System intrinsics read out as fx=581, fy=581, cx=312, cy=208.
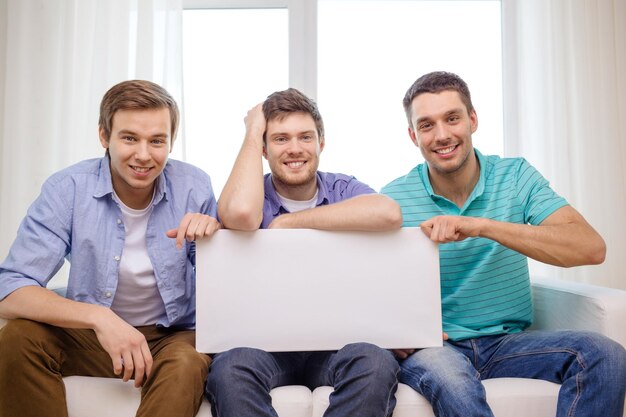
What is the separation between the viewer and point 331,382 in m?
1.39

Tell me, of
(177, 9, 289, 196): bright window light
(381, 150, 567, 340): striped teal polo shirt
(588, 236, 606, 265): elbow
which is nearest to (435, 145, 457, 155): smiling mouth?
(381, 150, 567, 340): striped teal polo shirt

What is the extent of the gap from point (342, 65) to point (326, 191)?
1.23 meters

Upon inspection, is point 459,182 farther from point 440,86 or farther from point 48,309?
point 48,309

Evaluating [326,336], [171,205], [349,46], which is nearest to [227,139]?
[349,46]

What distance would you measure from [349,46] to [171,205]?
1497 millimetres

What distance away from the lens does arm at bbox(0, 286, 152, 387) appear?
128 centimetres

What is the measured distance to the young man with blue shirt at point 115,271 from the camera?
1.28m

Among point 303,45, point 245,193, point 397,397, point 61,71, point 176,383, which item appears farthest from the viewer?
point 303,45

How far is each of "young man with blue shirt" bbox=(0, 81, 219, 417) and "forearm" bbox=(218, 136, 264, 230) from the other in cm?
5

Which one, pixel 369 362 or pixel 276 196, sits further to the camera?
pixel 276 196

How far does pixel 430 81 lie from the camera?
5.58 ft

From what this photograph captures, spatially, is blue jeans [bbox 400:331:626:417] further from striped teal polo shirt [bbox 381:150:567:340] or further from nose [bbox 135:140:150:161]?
nose [bbox 135:140:150:161]

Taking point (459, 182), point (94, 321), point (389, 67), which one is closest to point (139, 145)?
point (94, 321)

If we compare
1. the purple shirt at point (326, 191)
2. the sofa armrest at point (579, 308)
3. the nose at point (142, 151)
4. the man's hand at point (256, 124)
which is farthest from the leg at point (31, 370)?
the sofa armrest at point (579, 308)
